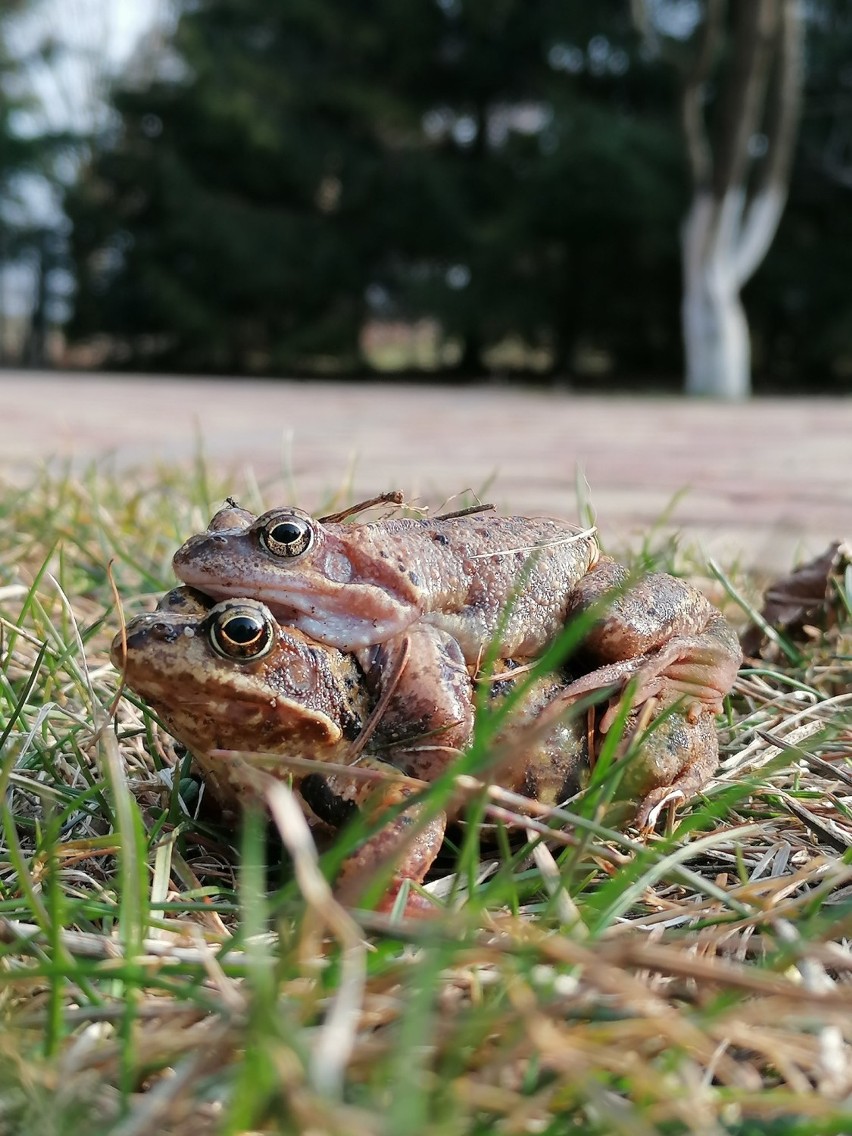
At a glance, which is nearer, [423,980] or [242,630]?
[423,980]

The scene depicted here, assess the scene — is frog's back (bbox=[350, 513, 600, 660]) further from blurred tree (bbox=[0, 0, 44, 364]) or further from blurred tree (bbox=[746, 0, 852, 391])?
blurred tree (bbox=[0, 0, 44, 364])

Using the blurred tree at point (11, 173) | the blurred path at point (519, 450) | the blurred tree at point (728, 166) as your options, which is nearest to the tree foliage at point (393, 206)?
the blurred tree at point (11, 173)

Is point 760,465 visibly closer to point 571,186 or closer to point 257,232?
point 571,186

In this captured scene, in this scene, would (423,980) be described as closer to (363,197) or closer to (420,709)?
(420,709)

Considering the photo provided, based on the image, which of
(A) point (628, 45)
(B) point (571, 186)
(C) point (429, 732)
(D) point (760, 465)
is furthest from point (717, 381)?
(C) point (429, 732)

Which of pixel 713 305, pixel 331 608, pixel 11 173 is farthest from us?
pixel 11 173

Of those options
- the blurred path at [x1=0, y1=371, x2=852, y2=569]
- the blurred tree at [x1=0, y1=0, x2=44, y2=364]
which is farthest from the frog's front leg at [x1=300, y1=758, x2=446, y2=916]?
the blurred tree at [x1=0, y1=0, x2=44, y2=364]

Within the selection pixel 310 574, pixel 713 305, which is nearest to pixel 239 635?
pixel 310 574

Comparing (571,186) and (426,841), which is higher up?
(571,186)
